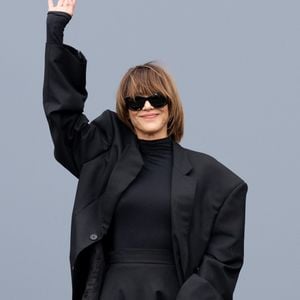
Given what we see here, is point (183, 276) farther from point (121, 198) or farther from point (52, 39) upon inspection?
point (52, 39)

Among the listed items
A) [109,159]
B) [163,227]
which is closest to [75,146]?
[109,159]

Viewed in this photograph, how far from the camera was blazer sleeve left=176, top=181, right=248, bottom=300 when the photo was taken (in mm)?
3850

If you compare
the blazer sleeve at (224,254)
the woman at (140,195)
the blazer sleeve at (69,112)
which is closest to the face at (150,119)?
the woman at (140,195)

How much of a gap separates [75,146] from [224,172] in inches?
17.9

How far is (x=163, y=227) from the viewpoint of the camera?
3.82m

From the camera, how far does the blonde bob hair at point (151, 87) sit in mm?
3869

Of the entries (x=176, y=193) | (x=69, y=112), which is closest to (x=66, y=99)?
(x=69, y=112)

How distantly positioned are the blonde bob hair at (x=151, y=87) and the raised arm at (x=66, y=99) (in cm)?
12

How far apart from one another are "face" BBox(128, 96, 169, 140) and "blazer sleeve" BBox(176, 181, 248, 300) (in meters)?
0.30

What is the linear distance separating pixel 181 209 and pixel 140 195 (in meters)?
0.13

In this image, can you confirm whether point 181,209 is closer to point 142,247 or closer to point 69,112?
point 142,247

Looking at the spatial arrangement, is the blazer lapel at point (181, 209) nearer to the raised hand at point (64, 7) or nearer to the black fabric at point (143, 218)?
the black fabric at point (143, 218)

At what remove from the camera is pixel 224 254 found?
3.88 metres

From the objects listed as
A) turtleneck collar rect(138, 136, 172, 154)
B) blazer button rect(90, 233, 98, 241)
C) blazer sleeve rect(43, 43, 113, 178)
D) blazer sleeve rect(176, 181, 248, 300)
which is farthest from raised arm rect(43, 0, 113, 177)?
blazer sleeve rect(176, 181, 248, 300)
